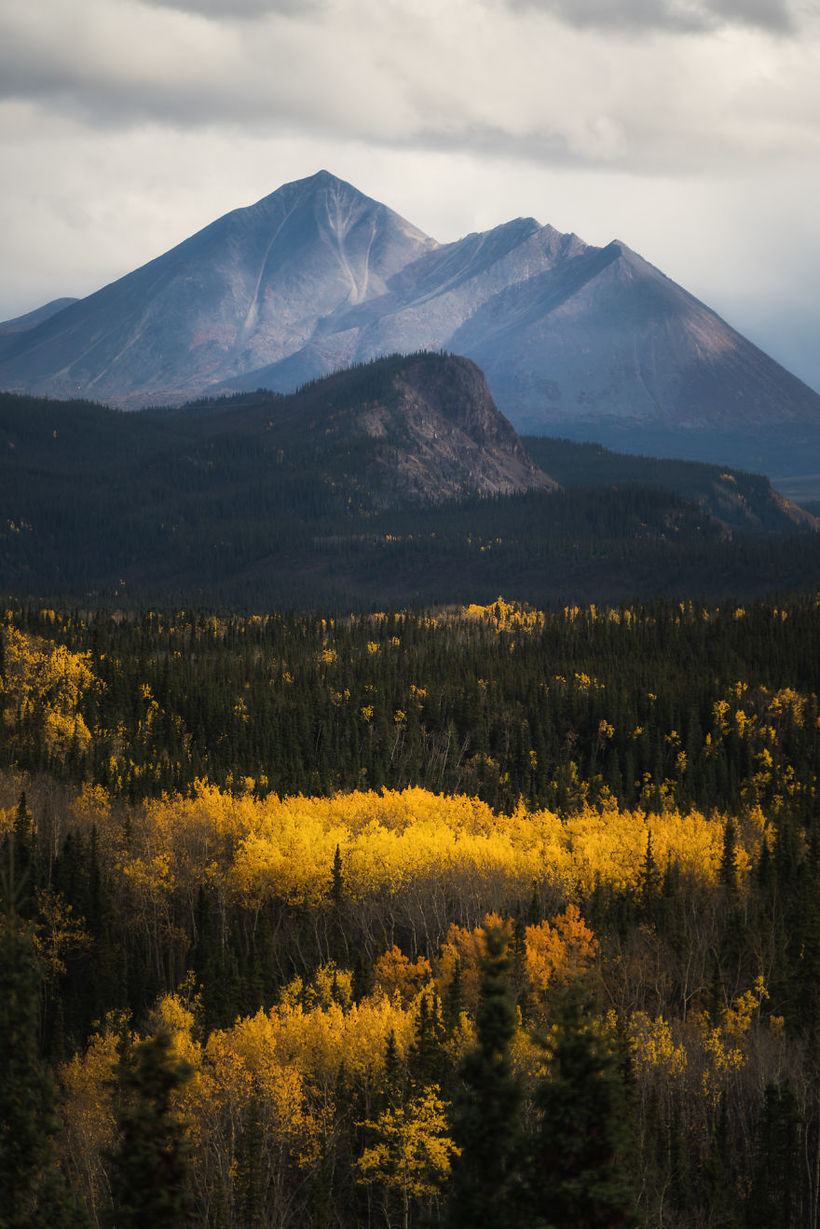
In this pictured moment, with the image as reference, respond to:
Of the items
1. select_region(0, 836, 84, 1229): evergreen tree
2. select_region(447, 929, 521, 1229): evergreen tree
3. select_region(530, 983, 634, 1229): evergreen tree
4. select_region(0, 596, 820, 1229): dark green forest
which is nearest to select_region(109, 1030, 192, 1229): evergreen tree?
select_region(0, 596, 820, 1229): dark green forest

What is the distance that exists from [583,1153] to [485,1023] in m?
4.49

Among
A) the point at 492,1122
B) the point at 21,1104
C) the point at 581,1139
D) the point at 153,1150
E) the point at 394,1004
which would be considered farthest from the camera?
the point at 394,1004

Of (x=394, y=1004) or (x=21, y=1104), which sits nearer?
(x=21, y=1104)

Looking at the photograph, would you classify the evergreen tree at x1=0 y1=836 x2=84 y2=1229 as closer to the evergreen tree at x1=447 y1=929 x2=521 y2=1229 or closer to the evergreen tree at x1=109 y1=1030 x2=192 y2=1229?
the evergreen tree at x1=109 y1=1030 x2=192 y2=1229

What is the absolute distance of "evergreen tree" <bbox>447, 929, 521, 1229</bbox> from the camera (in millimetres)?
36312

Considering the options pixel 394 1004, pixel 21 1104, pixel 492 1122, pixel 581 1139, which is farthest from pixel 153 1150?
pixel 394 1004

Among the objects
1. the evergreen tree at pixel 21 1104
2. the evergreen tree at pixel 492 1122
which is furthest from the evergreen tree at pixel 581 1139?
the evergreen tree at pixel 21 1104

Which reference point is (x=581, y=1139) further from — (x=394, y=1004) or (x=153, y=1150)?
(x=394, y=1004)

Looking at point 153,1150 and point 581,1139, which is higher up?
point 581,1139

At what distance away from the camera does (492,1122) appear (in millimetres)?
36406

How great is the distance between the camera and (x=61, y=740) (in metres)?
178

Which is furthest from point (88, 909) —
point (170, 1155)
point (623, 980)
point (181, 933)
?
point (170, 1155)

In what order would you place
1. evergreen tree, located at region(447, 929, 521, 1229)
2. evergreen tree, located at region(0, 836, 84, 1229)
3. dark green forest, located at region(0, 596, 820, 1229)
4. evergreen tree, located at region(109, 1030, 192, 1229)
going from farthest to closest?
evergreen tree, located at region(0, 836, 84, 1229) → dark green forest, located at region(0, 596, 820, 1229) → evergreen tree, located at region(447, 929, 521, 1229) → evergreen tree, located at region(109, 1030, 192, 1229)

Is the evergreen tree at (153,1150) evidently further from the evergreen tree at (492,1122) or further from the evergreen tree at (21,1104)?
the evergreen tree at (21,1104)
